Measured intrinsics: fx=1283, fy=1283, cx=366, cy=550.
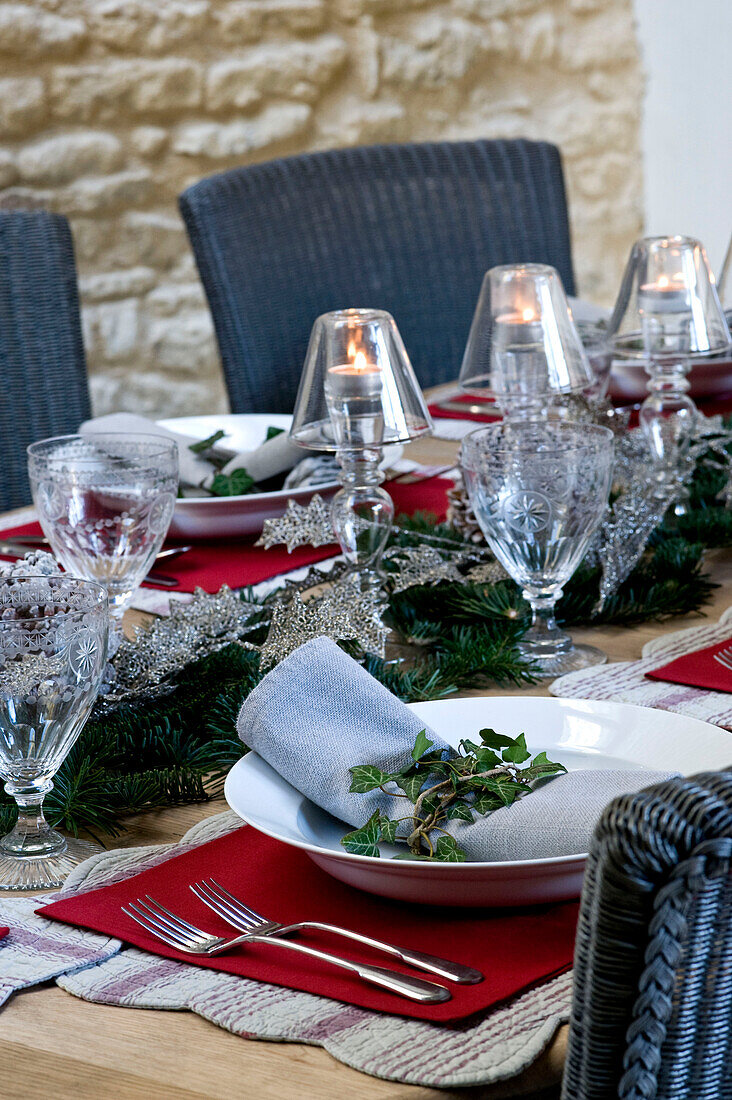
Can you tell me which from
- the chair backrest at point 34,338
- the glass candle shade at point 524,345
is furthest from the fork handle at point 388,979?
the chair backrest at point 34,338

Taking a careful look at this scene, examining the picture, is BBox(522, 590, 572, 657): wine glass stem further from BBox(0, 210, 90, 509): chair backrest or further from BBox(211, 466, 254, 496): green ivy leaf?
BBox(0, 210, 90, 509): chair backrest

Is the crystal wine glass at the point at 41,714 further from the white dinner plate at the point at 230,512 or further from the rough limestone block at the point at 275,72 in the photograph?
the rough limestone block at the point at 275,72

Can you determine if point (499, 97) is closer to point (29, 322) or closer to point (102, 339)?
point (102, 339)

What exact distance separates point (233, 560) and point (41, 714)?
1.75ft

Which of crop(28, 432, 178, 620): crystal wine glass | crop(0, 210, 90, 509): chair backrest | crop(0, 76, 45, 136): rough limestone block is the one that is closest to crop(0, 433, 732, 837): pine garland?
crop(28, 432, 178, 620): crystal wine glass

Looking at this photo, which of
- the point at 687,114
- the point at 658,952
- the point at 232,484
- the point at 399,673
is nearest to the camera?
the point at 658,952

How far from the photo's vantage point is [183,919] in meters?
0.61

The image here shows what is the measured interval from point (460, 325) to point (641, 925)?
6.19 feet

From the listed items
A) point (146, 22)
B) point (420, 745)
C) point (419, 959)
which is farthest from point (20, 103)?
point (419, 959)

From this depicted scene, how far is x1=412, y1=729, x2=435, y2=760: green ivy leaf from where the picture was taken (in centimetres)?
65

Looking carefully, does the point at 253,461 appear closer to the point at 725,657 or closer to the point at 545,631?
the point at 545,631

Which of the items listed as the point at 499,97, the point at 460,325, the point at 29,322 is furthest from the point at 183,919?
the point at 499,97

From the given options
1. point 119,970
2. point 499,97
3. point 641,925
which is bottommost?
point 119,970

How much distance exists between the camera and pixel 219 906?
62 centimetres
